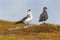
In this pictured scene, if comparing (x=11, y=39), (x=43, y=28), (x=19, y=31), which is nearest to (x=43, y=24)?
(x=43, y=28)

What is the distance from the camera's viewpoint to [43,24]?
33.7 metres

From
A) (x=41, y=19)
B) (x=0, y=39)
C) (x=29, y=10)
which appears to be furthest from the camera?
(x=29, y=10)

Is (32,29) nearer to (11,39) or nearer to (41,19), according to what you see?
(41,19)

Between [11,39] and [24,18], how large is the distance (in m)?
12.3

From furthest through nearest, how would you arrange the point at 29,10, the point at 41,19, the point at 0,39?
the point at 29,10 < the point at 41,19 < the point at 0,39

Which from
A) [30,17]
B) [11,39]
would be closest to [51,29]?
[30,17]

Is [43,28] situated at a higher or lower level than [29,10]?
lower

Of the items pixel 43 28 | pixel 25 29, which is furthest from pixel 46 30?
pixel 25 29

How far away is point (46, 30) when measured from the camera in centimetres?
3312

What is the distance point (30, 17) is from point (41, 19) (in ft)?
4.82

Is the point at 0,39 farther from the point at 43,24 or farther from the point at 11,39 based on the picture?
the point at 43,24

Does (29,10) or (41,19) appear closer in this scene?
(41,19)

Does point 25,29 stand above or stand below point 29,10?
below

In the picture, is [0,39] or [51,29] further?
[51,29]
